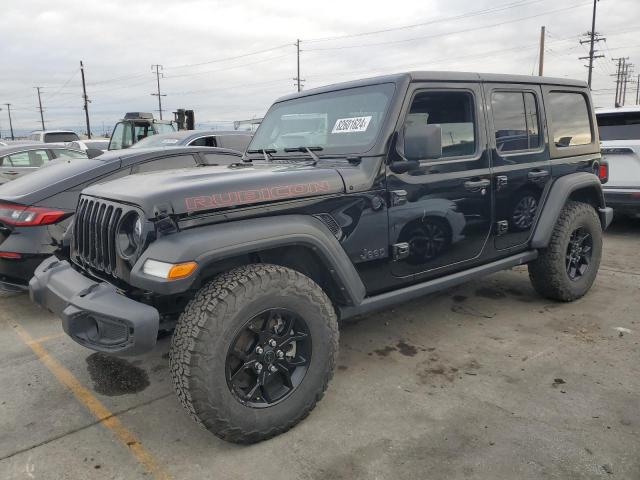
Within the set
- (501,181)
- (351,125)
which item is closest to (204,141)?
(351,125)

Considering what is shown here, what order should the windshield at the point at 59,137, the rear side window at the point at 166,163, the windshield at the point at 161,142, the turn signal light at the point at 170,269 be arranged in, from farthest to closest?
1. the windshield at the point at 59,137
2. the windshield at the point at 161,142
3. the rear side window at the point at 166,163
4. the turn signal light at the point at 170,269

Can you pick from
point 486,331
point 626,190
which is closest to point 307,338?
point 486,331

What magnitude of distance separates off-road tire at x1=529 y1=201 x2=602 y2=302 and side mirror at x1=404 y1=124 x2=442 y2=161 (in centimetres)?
184

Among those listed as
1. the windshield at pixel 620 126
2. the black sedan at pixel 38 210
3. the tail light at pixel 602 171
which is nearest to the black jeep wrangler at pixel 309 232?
the tail light at pixel 602 171

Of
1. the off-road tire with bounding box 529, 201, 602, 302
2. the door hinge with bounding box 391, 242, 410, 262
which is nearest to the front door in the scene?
the door hinge with bounding box 391, 242, 410, 262

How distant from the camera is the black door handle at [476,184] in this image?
345 cm

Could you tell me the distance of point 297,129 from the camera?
142 inches

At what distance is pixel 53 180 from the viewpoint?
438 centimetres

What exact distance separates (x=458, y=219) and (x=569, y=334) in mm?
1367

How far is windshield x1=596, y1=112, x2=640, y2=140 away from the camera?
6.93 meters

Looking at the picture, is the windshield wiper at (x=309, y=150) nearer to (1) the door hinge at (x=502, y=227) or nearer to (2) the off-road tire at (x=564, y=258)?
(1) the door hinge at (x=502, y=227)

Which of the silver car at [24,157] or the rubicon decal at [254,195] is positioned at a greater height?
the rubicon decal at [254,195]

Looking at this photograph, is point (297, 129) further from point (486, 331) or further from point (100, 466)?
point (100, 466)

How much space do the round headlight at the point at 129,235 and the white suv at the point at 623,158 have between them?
668 cm
